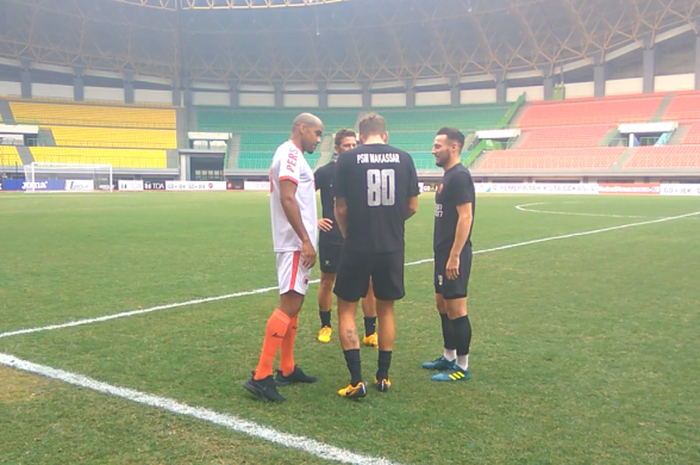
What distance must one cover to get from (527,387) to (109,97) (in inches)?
2545

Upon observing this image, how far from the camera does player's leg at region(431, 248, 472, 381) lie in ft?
14.5

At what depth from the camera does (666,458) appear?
3.12 meters

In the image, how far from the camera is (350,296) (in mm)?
4141

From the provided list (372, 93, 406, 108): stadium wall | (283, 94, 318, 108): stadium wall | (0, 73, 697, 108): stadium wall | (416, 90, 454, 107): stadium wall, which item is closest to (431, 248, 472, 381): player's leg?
(0, 73, 697, 108): stadium wall

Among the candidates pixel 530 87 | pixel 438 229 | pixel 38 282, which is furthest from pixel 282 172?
pixel 530 87

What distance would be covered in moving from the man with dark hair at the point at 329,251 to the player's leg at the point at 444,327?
0.83 m

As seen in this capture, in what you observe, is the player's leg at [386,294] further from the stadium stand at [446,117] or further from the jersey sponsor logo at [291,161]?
the stadium stand at [446,117]

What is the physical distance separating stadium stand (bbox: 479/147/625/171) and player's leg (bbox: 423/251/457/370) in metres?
46.9

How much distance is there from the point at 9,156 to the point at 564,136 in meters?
51.2

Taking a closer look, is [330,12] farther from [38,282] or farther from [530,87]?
[38,282]

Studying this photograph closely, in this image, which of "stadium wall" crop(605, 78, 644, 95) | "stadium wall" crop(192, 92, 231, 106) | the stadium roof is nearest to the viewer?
the stadium roof

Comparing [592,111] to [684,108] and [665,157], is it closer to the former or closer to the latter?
[684,108]

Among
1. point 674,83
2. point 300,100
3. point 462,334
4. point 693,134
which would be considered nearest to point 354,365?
point 462,334

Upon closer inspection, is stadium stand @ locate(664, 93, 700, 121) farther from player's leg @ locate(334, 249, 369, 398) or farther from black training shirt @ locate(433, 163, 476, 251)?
player's leg @ locate(334, 249, 369, 398)
